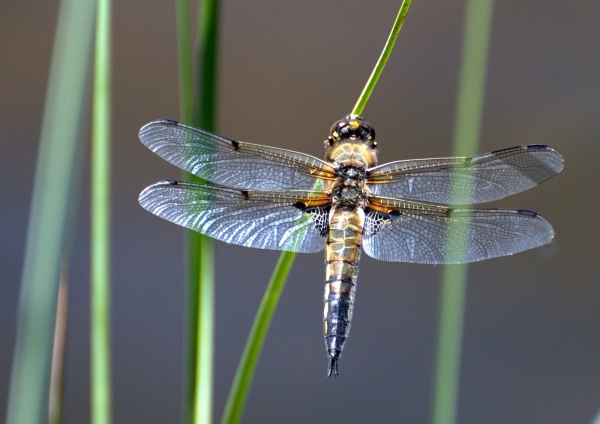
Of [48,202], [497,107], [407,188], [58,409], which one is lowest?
[58,409]

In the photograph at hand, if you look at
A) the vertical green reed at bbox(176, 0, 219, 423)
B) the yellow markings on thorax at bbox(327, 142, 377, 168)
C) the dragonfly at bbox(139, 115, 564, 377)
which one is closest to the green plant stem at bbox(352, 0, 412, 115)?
the vertical green reed at bbox(176, 0, 219, 423)

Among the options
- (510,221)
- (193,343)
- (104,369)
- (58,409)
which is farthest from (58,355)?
(510,221)

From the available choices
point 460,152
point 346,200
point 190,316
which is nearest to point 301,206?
point 346,200

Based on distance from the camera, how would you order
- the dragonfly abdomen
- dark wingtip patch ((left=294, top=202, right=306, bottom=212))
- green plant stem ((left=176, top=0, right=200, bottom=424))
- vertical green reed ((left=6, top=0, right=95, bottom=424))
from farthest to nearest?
dark wingtip patch ((left=294, top=202, right=306, bottom=212))
the dragonfly abdomen
green plant stem ((left=176, top=0, right=200, bottom=424))
vertical green reed ((left=6, top=0, right=95, bottom=424))

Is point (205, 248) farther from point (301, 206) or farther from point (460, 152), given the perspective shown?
point (301, 206)

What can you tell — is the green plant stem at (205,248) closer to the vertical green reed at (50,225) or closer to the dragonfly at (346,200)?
the vertical green reed at (50,225)

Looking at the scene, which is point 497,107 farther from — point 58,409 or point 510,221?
point 58,409

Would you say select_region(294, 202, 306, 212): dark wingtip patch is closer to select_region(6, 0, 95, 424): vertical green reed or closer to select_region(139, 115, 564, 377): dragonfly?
select_region(139, 115, 564, 377): dragonfly
